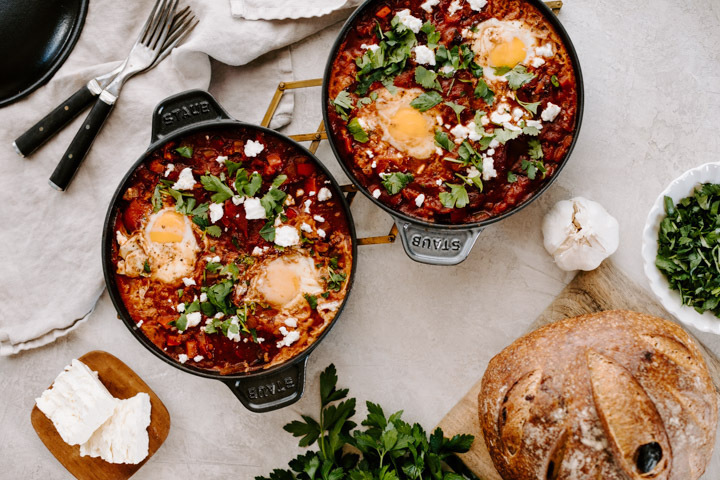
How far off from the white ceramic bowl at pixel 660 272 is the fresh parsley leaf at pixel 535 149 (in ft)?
2.32

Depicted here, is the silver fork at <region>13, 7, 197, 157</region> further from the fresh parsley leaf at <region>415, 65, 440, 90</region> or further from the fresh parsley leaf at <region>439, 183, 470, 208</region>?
the fresh parsley leaf at <region>439, 183, 470, 208</region>

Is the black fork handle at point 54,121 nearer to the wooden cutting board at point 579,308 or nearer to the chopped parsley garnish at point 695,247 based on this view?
the wooden cutting board at point 579,308

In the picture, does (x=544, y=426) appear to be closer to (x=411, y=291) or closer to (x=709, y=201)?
(x=411, y=291)

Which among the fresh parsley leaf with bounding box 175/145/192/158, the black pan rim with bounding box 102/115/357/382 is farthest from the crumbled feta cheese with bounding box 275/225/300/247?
the fresh parsley leaf with bounding box 175/145/192/158

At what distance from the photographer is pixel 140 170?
135 inches

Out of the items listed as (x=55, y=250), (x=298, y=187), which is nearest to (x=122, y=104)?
(x=55, y=250)

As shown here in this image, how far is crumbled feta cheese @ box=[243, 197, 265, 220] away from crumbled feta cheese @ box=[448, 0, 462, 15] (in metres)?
1.51

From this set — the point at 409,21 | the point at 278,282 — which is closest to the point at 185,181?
the point at 278,282

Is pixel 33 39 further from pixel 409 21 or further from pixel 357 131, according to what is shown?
pixel 409 21

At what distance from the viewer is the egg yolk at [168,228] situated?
341 cm

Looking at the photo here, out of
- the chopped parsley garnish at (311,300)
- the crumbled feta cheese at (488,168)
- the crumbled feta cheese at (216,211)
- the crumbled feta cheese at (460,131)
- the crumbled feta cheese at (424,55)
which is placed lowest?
the chopped parsley garnish at (311,300)

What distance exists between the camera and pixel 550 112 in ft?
10.9

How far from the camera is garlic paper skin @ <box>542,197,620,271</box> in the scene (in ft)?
11.7

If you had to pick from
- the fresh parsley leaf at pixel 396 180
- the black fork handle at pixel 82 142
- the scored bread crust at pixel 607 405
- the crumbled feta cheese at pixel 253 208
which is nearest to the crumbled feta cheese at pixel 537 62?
the fresh parsley leaf at pixel 396 180
